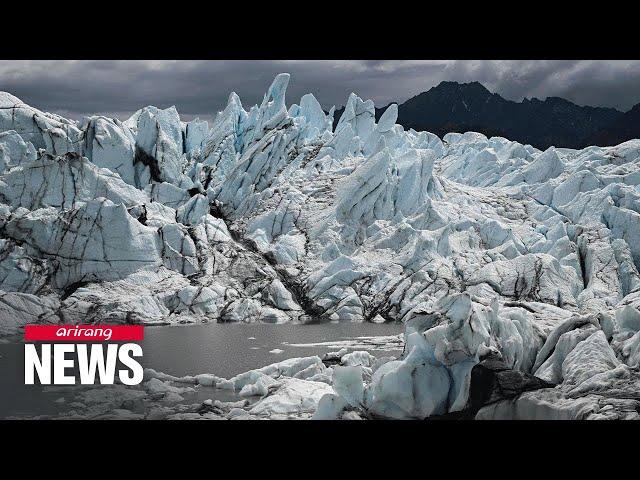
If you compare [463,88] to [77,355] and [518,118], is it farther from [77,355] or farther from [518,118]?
[77,355]

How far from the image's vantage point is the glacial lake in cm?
966

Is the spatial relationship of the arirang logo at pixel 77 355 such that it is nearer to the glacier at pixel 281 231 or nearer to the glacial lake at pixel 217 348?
the glacial lake at pixel 217 348

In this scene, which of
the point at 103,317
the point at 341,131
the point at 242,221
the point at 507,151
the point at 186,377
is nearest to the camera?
the point at 186,377

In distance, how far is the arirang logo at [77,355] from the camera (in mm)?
9844

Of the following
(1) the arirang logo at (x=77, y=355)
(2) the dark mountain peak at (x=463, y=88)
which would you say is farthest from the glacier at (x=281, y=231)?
(2) the dark mountain peak at (x=463, y=88)

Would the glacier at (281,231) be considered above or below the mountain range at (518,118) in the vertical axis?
below

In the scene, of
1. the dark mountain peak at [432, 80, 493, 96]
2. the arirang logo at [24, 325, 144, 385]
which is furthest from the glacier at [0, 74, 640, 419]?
the dark mountain peak at [432, 80, 493, 96]

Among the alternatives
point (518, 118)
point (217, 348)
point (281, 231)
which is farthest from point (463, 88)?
point (217, 348)

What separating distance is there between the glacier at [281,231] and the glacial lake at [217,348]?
860mm

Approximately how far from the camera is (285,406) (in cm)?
883

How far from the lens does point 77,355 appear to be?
1247 cm
